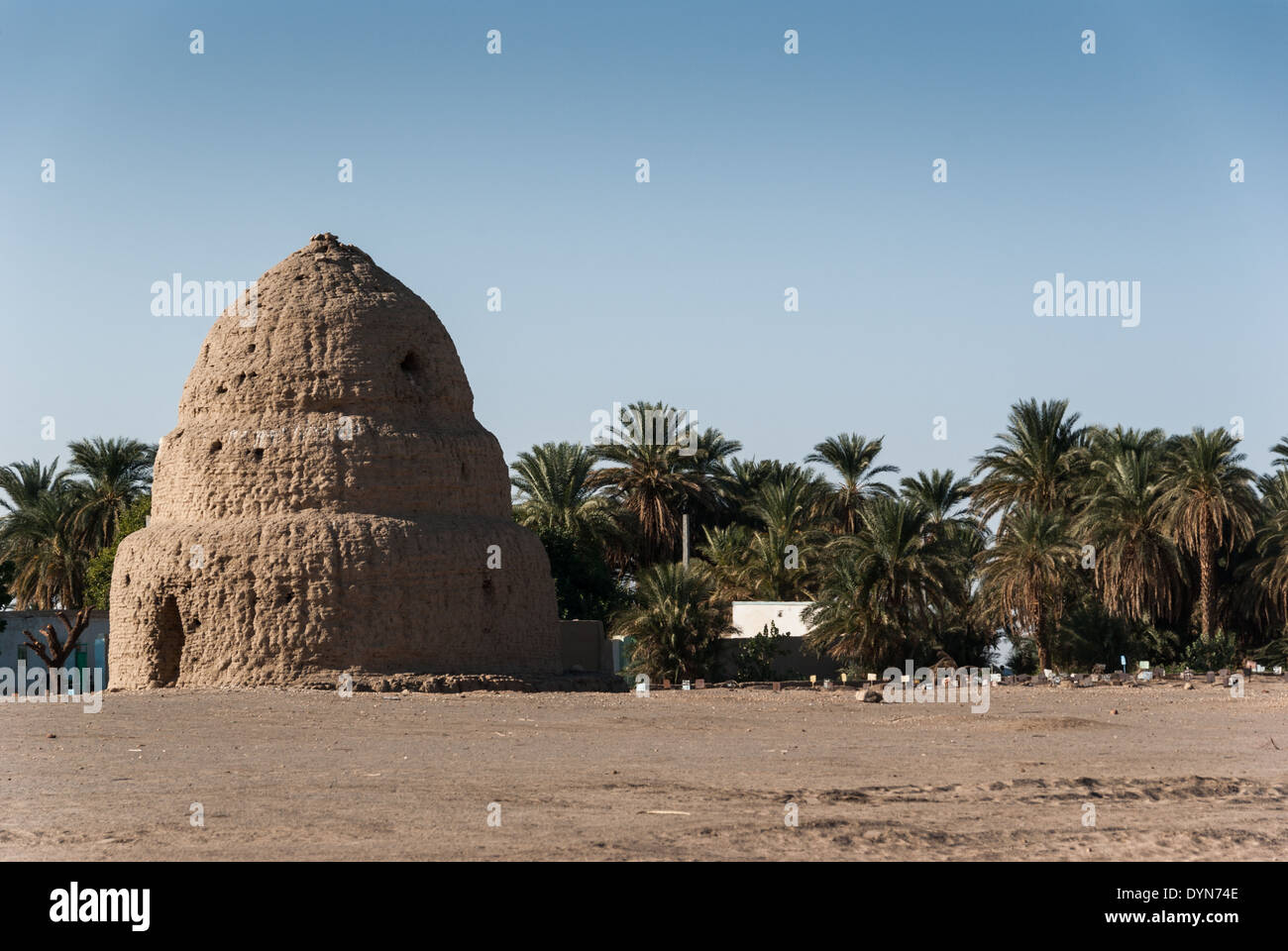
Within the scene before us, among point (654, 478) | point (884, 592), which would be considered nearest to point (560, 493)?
point (654, 478)

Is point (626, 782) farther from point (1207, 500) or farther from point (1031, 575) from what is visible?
point (1207, 500)

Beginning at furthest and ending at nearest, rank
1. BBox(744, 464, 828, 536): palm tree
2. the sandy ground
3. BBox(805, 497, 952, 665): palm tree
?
BBox(744, 464, 828, 536): palm tree, BBox(805, 497, 952, 665): palm tree, the sandy ground

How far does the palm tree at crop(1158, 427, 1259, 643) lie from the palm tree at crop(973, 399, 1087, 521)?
4.48 m

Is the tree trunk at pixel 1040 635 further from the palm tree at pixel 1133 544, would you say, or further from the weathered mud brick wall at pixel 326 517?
the weathered mud brick wall at pixel 326 517

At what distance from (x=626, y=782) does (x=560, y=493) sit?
1109 inches

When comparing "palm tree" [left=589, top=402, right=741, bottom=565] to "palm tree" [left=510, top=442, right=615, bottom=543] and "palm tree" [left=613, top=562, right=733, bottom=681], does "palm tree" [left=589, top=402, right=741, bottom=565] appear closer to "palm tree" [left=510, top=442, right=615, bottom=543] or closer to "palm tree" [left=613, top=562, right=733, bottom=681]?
"palm tree" [left=510, top=442, right=615, bottom=543]

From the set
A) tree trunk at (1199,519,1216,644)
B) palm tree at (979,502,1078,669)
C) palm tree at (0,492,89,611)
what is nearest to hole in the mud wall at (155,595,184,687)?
palm tree at (979,502,1078,669)

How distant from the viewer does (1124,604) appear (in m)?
34.4

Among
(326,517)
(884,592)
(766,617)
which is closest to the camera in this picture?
(326,517)

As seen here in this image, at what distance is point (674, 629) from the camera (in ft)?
88.1

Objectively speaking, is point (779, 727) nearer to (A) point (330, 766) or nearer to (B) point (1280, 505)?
(A) point (330, 766)

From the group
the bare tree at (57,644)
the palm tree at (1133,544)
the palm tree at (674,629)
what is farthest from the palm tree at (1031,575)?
the bare tree at (57,644)

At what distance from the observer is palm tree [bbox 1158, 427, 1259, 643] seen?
33.3 m
